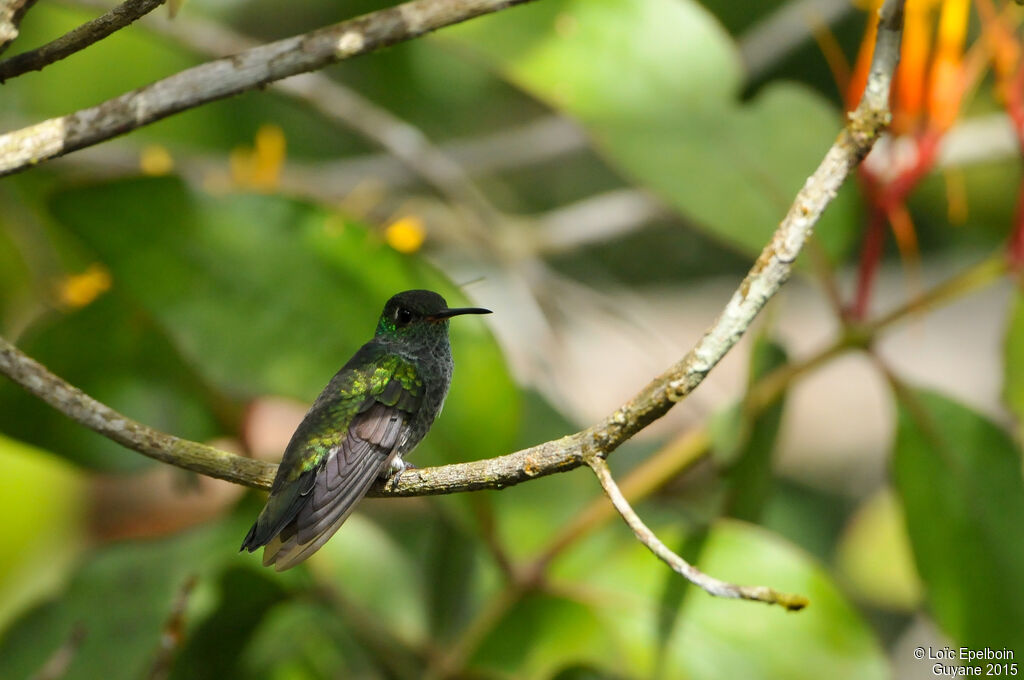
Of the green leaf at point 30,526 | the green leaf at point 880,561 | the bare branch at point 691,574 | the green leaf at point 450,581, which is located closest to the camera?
the bare branch at point 691,574

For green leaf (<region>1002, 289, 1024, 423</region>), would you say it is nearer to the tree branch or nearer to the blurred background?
the blurred background

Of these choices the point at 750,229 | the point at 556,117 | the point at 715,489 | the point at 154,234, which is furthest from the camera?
the point at 556,117

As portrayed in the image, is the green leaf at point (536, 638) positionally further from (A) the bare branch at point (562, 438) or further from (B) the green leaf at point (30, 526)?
(B) the green leaf at point (30, 526)

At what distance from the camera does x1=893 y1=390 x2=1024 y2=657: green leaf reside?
150cm

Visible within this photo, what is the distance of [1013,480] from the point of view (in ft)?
5.07

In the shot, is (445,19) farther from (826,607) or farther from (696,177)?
(826,607)

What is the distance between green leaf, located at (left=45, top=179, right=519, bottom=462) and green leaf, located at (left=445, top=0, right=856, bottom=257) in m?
0.39

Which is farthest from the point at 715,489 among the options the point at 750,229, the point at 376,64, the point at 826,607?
the point at 376,64

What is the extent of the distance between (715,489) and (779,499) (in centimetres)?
59

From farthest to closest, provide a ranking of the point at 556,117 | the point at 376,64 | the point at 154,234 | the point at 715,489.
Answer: the point at 376,64 → the point at 556,117 → the point at 715,489 → the point at 154,234

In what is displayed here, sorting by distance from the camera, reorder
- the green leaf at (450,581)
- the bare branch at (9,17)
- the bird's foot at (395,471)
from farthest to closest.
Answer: the green leaf at (450,581) < the bare branch at (9,17) < the bird's foot at (395,471)

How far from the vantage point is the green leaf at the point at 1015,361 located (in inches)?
59.8

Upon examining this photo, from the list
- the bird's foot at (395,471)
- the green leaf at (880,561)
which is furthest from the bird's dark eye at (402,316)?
the green leaf at (880,561)

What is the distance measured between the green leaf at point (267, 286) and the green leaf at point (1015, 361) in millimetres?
759
